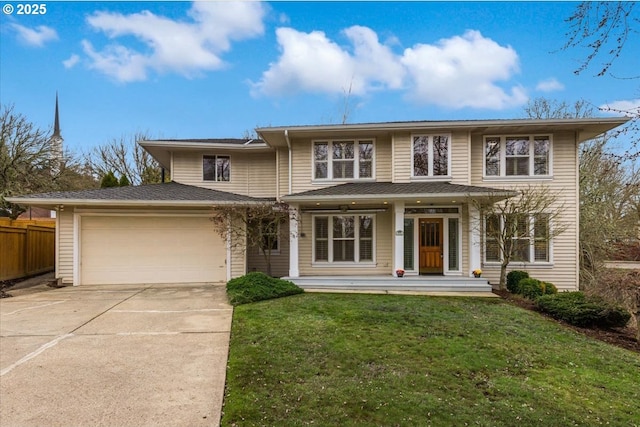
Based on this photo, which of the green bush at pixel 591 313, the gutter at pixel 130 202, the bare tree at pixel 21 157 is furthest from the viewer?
the bare tree at pixel 21 157

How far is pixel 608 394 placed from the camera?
12.5ft

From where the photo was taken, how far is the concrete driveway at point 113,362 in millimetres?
3350

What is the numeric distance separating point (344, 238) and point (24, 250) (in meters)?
11.5

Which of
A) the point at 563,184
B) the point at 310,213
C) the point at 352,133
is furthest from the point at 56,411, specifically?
the point at 563,184

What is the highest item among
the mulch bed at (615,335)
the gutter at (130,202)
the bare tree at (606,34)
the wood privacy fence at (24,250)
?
the bare tree at (606,34)

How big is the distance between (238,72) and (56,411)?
1717 cm

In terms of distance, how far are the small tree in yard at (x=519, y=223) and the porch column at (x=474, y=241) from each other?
0.14 metres

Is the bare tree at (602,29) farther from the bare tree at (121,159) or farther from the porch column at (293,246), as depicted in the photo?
the bare tree at (121,159)

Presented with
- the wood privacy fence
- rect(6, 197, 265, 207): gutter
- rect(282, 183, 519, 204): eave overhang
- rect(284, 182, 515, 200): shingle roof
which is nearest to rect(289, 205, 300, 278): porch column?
rect(282, 183, 519, 204): eave overhang

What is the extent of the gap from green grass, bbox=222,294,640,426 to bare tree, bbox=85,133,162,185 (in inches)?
908

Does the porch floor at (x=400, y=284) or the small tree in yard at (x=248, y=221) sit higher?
the small tree in yard at (x=248, y=221)

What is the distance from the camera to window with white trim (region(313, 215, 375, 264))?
11578mm

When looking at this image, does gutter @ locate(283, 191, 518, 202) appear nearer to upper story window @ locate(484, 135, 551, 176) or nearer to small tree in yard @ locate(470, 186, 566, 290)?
small tree in yard @ locate(470, 186, 566, 290)

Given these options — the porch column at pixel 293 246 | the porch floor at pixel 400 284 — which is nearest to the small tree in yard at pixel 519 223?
Answer: the porch floor at pixel 400 284
